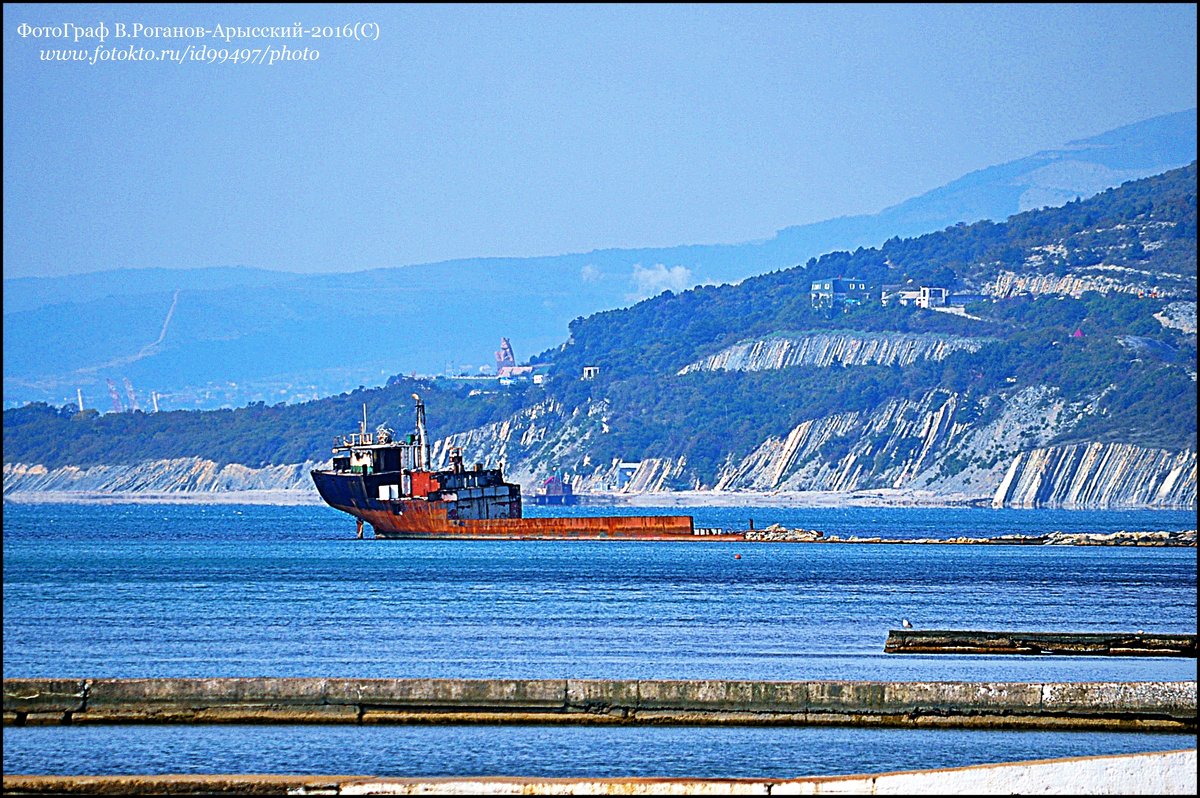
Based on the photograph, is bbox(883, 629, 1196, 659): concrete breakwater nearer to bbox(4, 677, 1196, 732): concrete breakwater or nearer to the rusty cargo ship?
bbox(4, 677, 1196, 732): concrete breakwater

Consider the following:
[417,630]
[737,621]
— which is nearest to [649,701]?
[417,630]

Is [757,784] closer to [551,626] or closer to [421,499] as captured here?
[551,626]

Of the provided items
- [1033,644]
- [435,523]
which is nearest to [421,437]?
[435,523]

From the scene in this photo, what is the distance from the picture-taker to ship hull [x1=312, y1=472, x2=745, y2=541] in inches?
3797

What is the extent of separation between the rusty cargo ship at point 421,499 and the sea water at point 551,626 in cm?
214

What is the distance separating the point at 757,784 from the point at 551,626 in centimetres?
2388

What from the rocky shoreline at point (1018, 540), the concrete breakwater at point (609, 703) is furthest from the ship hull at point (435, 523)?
the concrete breakwater at point (609, 703)

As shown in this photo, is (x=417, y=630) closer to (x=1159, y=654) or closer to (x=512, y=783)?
(x=1159, y=654)

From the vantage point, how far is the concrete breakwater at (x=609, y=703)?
67.3ft

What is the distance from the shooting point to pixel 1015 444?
18900 centimetres

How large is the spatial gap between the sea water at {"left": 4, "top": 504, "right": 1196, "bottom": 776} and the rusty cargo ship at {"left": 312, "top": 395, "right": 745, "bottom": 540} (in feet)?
7.01

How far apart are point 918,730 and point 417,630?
1789cm

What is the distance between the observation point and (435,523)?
319 feet

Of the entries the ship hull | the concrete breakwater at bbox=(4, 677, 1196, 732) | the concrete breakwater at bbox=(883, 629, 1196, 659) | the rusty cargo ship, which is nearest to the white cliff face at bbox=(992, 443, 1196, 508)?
the rusty cargo ship
